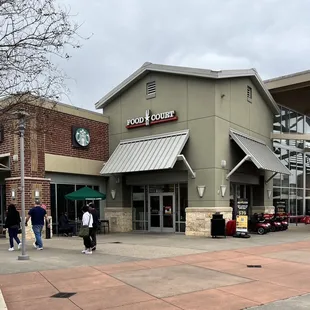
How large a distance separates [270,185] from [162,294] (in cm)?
1838

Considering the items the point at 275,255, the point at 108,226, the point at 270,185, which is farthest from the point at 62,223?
the point at 270,185

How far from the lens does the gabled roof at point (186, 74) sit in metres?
19.3

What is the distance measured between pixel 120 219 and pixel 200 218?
5.28 metres

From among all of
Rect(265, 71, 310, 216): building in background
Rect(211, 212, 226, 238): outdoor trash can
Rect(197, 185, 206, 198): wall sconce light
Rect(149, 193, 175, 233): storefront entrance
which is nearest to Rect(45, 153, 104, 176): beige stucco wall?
Rect(149, 193, 175, 233): storefront entrance

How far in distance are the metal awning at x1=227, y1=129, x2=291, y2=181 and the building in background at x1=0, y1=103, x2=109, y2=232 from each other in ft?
24.3

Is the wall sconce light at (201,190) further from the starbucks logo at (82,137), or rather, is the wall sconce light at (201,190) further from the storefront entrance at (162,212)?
the starbucks logo at (82,137)

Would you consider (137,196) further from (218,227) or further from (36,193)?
(36,193)

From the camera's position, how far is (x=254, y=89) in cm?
2280

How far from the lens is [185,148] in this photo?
65.7 feet

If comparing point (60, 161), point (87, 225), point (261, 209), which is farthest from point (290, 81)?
point (87, 225)

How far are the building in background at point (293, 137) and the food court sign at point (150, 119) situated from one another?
7.32 metres

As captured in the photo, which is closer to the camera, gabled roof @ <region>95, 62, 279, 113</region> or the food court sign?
gabled roof @ <region>95, 62, 279, 113</region>

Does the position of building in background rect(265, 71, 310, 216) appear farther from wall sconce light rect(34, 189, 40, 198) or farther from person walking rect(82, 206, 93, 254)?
person walking rect(82, 206, 93, 254)

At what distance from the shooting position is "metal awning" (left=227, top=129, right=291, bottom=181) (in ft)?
63.2
